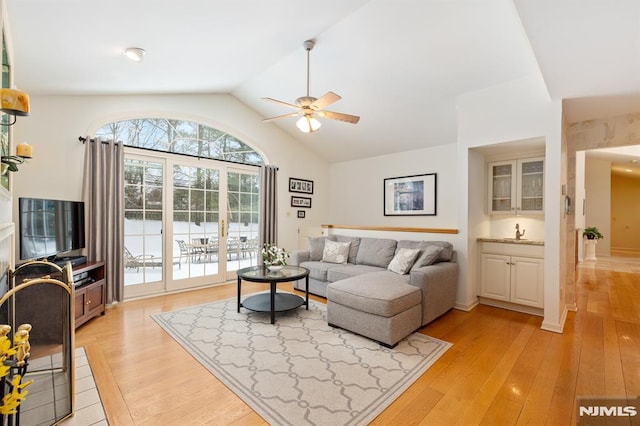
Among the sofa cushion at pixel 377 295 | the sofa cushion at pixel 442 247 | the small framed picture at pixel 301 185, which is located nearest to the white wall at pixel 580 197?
the sofa cushion at pixel 442 247

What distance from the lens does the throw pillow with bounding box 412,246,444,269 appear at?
11.5 feet

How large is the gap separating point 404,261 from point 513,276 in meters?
1.38

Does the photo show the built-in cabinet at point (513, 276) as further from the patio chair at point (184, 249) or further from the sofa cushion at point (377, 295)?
the patio chair at point (184, 249)

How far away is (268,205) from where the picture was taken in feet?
18.0

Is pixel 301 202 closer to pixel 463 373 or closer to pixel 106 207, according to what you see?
pixel 106 207

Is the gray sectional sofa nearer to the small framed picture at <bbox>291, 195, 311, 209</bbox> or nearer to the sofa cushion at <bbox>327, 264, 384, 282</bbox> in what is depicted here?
the sofa cushion at <bbox>327, 264, 384, 282</bbox>

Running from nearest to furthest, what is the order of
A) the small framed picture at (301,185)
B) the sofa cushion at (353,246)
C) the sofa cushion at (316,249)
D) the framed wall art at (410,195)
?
1. the sofa cushion at (353,246)
2. the sofa cushion at (316,249)
3. the framed wall art at (410,195)
4. the small framed picture at (301,185)

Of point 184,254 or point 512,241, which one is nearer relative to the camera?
point 512,241

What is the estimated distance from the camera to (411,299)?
2.90 meters

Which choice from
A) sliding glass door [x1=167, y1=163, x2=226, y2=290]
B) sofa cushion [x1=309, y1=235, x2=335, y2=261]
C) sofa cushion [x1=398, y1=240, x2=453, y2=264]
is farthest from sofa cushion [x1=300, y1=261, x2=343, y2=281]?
sliding glass door [x1=167, y1=163, x2=226, y2=290]

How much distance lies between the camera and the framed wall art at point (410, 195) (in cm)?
520

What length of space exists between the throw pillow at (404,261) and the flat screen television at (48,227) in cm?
384

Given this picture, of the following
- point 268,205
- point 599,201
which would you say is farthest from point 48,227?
point 599,201

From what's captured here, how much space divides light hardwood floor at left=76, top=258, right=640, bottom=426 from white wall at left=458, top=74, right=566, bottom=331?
43cm
